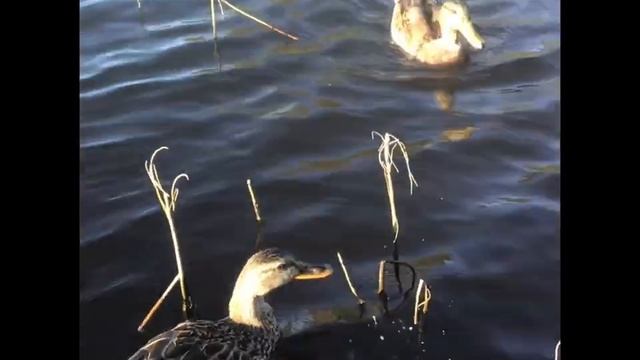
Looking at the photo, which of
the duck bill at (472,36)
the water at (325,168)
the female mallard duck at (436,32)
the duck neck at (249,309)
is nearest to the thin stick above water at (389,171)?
the water at (325,168)

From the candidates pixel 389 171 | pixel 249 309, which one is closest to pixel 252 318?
pixel 249 309

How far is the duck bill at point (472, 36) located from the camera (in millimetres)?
7035

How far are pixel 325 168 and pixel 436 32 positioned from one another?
2211 mm

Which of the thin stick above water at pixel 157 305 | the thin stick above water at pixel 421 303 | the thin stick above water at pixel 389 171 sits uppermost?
the thin stick above water at pixel 389 171

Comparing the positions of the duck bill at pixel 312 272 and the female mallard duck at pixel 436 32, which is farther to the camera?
the female mallard duck at pixel 436 32

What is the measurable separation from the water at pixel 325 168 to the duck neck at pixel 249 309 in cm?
14

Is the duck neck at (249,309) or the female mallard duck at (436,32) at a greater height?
the female mallard duck at (436,32)

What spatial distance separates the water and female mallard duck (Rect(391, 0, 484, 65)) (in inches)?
5.3

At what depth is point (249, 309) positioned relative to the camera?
4.68 metres

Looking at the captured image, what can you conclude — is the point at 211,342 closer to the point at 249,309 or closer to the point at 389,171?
the point at 249,309

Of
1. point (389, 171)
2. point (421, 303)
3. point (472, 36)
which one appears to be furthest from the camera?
point (472, 36)

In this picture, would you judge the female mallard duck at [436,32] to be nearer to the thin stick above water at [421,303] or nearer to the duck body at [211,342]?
the thin stick above water at [421,303]
